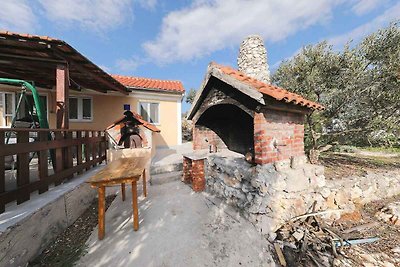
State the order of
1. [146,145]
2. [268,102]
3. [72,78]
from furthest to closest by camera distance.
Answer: [72,78] < [146,145] < [268,102]

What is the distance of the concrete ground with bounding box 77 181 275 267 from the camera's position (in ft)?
9.00

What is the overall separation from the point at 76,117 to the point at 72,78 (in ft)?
11.9

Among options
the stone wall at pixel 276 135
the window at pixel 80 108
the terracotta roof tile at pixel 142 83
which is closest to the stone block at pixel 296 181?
the stone wall at pixel 276 135

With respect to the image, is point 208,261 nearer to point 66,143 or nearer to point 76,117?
point 66,143

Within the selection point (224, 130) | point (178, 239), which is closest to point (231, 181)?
point (178, 239)

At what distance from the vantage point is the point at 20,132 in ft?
9.58

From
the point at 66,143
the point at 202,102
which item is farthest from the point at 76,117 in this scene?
the point at 202,102

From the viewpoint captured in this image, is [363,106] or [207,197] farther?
[363,106]

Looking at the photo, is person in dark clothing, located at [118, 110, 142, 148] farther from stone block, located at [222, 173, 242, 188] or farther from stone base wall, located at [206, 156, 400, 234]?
stone block, located at [222, 173, 242, 188]

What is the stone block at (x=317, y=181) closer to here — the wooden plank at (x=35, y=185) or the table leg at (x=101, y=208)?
the table leg at (x=101, y=208)

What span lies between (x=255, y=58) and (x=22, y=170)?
1268cm

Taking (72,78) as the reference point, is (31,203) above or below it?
below

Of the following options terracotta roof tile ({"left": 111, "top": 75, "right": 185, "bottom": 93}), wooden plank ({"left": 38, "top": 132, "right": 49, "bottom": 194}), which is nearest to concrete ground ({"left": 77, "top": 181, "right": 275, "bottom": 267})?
wooden plank ({"left": 38, "top": 132, "right": 49, "bottom": 194})

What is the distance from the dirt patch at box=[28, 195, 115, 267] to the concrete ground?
150 mm
